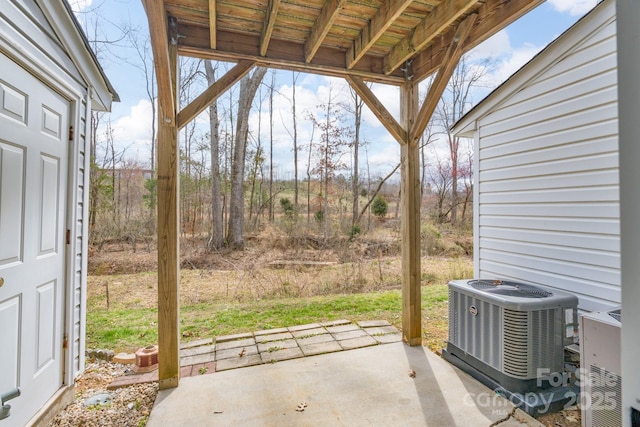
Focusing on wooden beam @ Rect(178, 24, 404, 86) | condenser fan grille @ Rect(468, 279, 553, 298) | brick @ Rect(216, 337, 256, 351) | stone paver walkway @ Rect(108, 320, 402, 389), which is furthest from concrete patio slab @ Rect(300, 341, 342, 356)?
wooden beam @ Rect(178, 24, 404, 86)

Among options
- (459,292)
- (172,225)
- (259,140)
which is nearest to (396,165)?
(259,140)

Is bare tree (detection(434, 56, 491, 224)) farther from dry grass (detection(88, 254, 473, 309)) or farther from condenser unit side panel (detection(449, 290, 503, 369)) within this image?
condenser unit side panel (detection(449, 290, 503, 369))

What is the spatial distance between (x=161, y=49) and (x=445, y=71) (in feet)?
7.07

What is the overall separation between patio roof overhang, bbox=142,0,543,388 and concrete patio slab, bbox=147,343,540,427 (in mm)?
364

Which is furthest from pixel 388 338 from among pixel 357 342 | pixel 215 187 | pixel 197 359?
pixel 215 187

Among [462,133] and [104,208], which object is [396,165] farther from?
[104,208]

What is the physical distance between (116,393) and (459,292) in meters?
2.89

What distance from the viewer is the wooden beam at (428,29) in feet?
7.04

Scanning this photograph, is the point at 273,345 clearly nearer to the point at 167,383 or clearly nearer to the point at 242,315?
the point at 167,383

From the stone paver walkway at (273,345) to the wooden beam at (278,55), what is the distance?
2671 mm

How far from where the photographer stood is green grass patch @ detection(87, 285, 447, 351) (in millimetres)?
3360

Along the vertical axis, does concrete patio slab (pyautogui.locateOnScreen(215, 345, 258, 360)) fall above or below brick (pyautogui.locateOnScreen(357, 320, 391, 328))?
below

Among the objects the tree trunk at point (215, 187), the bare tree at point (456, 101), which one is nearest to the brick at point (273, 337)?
the tree trunk at point (215, 187)

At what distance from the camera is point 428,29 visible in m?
2.41
